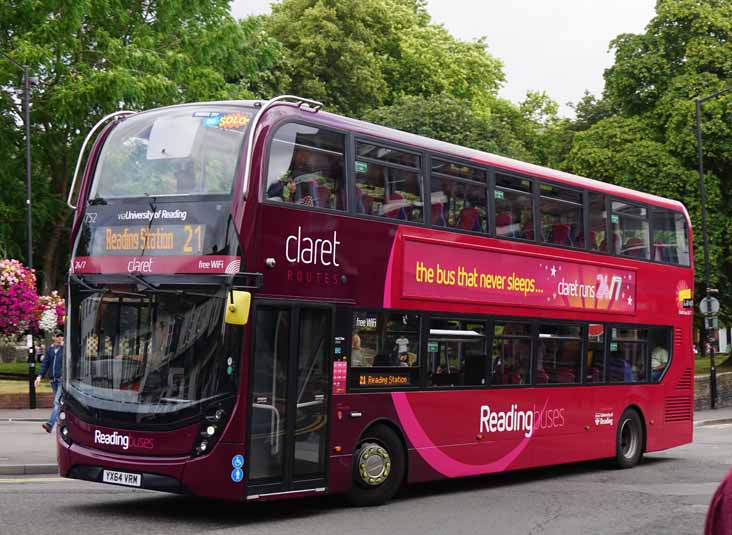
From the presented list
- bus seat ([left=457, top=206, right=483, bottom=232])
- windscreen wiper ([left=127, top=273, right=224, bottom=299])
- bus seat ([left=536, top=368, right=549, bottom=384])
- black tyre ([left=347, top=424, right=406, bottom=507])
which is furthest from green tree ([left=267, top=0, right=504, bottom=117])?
windscreen wiper ([left=127, top=273, right=224, bottom=299])

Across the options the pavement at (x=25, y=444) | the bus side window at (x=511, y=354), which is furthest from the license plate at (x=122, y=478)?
the bus side window at (x=511, y=354)

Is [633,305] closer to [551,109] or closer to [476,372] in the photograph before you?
[476,372]

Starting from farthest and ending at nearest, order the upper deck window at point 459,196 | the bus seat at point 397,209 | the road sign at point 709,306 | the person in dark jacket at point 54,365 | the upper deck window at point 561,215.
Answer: the road sign at point 709,306 < the person in dark jacket at point 54,365 < the upper deck window at point 561,215 < the upper deck window at point 459,196 < the bus seat at point 397,209

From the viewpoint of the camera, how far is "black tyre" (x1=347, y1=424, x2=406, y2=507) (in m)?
12.9

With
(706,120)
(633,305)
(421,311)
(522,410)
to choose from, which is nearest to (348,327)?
(421,311)

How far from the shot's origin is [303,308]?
12227 millimetres

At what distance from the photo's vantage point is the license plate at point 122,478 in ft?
36.9

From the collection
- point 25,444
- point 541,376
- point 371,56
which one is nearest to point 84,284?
point 541,376

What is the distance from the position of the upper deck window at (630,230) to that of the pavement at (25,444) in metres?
9.02

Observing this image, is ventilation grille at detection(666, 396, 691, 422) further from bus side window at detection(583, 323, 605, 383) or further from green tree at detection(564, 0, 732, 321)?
green tree at detection(564, 0, 732, 321)

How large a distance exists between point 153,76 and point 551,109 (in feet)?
138

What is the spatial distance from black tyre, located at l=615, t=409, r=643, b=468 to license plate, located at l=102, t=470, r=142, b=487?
9.30m

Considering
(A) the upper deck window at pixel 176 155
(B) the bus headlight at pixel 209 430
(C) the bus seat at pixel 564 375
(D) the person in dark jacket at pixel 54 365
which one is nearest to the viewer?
(B) the bus headlight at pixel 209 430

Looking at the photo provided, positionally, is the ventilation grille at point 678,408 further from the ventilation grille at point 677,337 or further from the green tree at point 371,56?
the green tree at point 371,56
